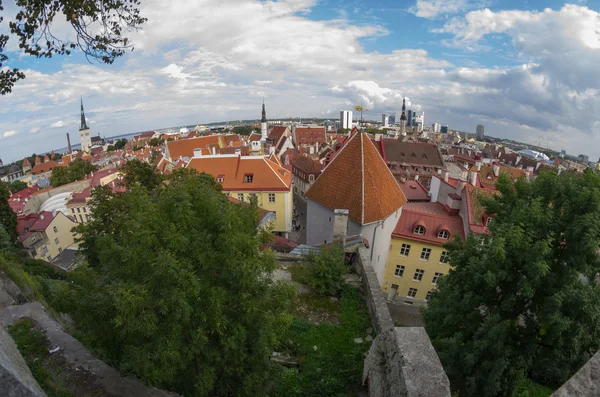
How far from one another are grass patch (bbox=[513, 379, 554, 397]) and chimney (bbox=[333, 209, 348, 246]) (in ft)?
27.5

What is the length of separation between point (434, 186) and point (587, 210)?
1665cm

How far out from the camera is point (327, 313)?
39.4 ft

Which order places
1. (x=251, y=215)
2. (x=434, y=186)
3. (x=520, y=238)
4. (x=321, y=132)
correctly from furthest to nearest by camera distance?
(x=321, y=132), (x=434, y=186), (x=520, y=238), (x=251, y=215)

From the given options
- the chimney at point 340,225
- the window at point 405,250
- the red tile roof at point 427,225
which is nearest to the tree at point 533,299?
the chimney at point 340,225

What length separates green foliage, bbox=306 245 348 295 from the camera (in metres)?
12.8

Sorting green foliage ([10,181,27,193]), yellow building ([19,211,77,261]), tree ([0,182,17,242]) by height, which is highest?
tree ([0,182,17,242])

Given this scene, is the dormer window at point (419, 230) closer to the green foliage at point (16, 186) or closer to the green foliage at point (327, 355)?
the green foliage at point (327, 355)

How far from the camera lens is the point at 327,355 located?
9852mm

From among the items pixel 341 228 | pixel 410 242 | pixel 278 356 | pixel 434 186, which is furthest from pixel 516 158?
pixel 278 356

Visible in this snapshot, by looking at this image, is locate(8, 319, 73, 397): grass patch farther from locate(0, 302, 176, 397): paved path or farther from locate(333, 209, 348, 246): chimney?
locate(333, 209, 348, 246): chimney

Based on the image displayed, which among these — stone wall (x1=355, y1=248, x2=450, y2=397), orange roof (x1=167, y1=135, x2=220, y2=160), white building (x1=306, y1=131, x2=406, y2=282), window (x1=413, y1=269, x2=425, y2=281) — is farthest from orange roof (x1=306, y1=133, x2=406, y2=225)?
orange roof (x1=167, y1=135, x2=220, y2=160)

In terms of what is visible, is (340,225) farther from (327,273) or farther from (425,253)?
(425,253)

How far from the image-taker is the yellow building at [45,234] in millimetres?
31153

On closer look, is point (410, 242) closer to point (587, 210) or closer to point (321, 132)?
point (587, 210)
